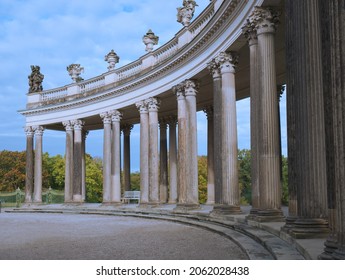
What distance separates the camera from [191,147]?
61562mm

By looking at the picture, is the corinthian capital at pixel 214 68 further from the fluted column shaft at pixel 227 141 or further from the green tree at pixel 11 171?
the green tree at pixel 11 171

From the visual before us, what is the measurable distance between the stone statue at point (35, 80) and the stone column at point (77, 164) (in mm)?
17148

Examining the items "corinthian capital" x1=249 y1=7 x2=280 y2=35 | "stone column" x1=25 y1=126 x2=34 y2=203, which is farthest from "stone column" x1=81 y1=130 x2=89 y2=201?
"corinthian capital" x1=249 y1=7 x2=280 y2=35

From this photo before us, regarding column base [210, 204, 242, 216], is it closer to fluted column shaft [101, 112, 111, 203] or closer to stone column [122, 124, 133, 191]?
fluted column shaft [101, 112, 111, 203]

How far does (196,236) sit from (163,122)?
192ft

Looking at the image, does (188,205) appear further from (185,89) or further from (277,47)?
(277,47)

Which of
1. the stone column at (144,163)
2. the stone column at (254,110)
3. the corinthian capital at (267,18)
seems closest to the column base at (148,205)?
the stone column at (144,163)

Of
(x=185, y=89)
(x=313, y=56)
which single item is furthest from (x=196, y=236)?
(x=185, y=89)

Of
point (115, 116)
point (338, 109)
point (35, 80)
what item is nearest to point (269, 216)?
point (338, 109)

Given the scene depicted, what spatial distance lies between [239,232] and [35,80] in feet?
266

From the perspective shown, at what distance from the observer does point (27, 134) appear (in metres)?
101

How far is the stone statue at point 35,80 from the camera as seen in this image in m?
105

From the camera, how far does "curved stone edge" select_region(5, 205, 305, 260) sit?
2362 centimetres

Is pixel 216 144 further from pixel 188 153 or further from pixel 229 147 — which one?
pixel 188 153
